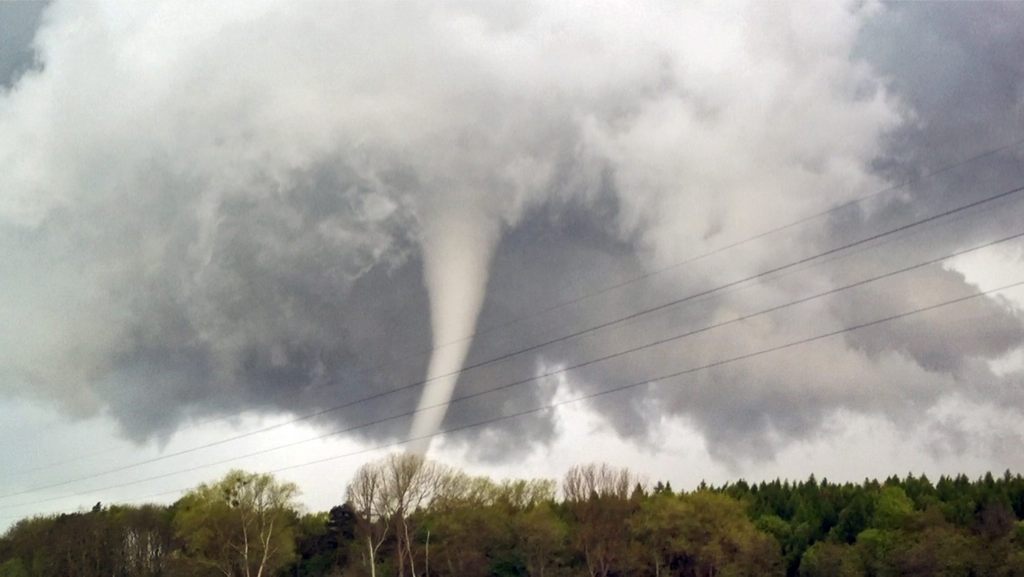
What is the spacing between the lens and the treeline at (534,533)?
92.2 metres

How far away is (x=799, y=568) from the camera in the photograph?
96125 mm

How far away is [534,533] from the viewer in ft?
317

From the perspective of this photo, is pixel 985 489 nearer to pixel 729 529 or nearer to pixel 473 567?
pixel 729 529

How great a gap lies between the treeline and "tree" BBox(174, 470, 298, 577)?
0.20 m

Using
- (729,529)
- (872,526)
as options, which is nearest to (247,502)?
(729,529)

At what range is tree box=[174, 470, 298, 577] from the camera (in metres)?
99.9

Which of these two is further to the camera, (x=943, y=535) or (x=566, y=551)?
(x=566, y=551)

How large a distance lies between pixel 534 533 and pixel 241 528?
30527 mm

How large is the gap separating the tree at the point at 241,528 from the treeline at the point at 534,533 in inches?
7.7

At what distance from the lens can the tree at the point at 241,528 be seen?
3932 inches

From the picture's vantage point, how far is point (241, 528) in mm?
101625

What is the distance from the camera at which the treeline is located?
92.2 meters

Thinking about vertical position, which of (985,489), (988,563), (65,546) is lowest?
(988,563)

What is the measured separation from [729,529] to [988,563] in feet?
79.7
